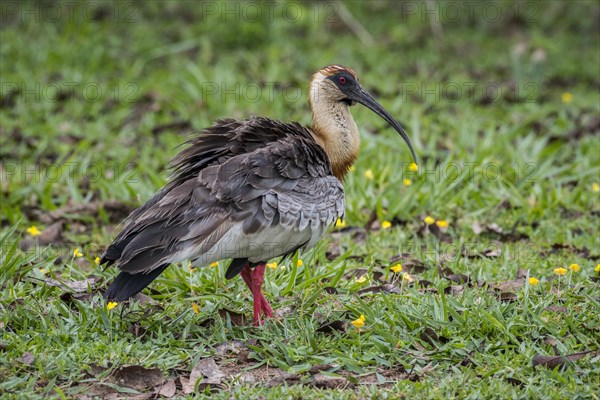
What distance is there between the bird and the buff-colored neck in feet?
0.05

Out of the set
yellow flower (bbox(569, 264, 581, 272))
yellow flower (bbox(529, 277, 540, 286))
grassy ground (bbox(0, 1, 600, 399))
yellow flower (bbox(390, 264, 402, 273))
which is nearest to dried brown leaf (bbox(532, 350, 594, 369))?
grassy ground (bbox(0, 1, 600, 399))

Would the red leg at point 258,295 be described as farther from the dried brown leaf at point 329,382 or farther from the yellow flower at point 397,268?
the yellow flower at point 397,268

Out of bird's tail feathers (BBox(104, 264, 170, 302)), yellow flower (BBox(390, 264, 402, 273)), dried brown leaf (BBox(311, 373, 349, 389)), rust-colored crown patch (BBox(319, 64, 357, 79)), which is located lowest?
dried brown leaf (BBox(311, 373, 349, 389))

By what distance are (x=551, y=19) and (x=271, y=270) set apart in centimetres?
752

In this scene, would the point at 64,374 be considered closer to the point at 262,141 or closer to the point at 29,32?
the point at 262,141

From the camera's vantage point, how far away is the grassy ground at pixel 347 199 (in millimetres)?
4727

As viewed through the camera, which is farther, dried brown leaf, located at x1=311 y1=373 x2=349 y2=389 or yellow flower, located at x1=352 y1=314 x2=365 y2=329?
yellow flower, located at x1=352 y1=314 x2=365 y2=329

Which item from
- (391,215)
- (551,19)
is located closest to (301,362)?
(391,215)

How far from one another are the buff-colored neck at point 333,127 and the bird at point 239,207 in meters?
0.01

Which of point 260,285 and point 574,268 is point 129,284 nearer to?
point 260,285

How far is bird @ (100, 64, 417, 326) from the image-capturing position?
479 centimetres

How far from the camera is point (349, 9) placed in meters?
12.2

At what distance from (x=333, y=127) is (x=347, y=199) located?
1.60m

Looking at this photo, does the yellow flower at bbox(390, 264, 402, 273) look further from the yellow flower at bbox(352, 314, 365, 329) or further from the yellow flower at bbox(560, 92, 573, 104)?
the yellow flower at bbox(560, 92, 573, 104)
